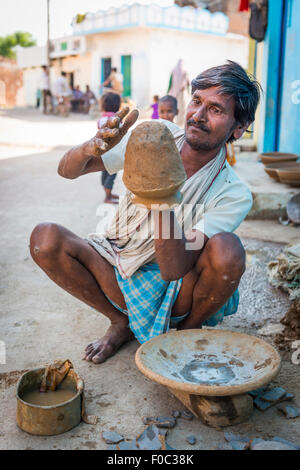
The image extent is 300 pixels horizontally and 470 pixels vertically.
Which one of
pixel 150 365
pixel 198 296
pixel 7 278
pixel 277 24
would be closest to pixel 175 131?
pixel 198 296

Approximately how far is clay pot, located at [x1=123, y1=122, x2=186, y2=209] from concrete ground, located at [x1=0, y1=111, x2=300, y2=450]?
0.81 metres

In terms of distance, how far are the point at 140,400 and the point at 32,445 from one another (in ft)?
1.47

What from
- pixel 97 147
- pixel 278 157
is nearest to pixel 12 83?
pixel 278 157

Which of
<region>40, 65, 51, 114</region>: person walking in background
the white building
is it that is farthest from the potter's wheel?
<region>40, 65, 51, 114</region>: person walking in background

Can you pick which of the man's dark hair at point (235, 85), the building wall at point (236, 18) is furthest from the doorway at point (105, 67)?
the man's dark hair at point (235, 85)

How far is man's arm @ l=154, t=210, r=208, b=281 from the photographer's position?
1.62 meters

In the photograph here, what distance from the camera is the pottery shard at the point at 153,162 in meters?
1.50

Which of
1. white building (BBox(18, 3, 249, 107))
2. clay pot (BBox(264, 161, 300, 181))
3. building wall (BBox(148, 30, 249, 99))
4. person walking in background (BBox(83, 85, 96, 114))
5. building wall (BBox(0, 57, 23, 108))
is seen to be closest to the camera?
clay pot (BBox(264, 161, 300, 181))

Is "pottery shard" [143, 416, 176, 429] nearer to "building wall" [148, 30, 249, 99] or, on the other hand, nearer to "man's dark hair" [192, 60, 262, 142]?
"man's dark hair" [192, 60, 262, 142]

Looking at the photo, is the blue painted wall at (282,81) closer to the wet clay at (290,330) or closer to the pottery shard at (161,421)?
the wet clay at (290,330)

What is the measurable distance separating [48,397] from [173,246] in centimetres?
74

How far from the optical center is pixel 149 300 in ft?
6.85

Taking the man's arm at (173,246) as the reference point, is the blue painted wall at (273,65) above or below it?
above

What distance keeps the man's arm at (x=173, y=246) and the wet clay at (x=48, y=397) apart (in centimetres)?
58
